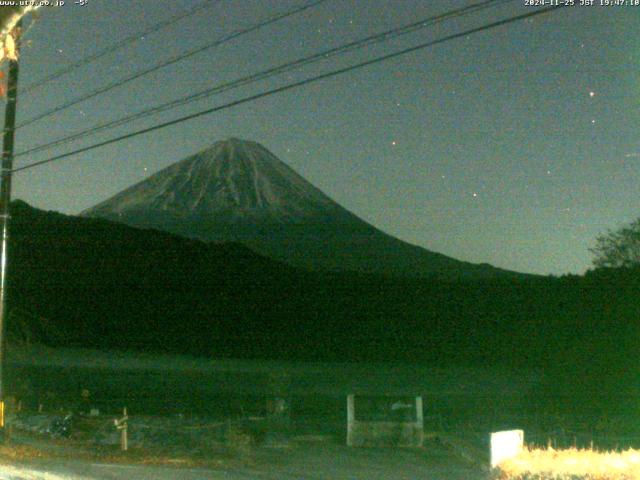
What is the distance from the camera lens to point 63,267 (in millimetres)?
80875

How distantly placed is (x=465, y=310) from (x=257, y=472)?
5194 centimetres

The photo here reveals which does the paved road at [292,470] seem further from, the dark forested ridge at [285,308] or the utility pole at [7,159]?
the dark forested ridge at [285,308]

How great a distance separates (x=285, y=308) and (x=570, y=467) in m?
63.4

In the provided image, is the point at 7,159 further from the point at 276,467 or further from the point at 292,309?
the point at 292,309

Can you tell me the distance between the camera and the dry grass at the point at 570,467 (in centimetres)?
988

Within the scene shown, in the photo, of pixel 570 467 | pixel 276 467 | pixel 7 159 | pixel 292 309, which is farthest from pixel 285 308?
pixel 570 467

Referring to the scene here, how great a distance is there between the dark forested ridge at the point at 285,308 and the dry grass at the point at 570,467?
1091 inches

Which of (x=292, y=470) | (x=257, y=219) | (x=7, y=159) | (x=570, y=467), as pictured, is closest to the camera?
(x=570, y=467)

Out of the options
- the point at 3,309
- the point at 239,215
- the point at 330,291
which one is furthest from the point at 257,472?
the point at 239,215

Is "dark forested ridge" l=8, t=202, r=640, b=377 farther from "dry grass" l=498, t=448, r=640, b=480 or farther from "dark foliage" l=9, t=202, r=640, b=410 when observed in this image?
"dry grass" l=498, t=448, r=640, b=480

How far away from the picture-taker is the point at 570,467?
33.9 feet

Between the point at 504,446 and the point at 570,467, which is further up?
the point at 504,446

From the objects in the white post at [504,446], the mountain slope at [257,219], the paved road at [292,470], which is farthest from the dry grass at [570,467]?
the mountain slope at [257,219]

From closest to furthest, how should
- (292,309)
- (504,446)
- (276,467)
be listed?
1. (504,446)
2. (276,467)
3. (292,309)
